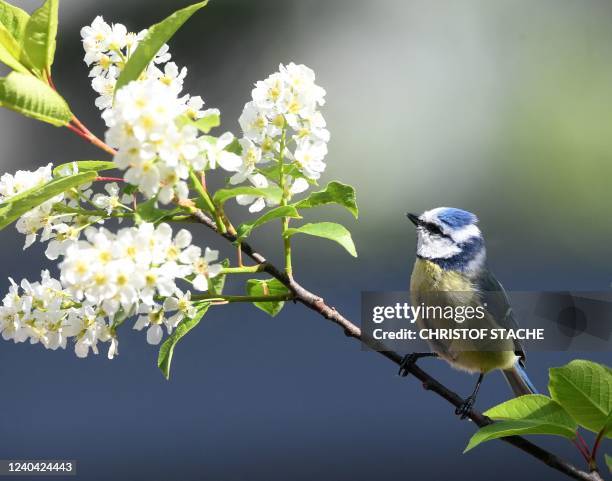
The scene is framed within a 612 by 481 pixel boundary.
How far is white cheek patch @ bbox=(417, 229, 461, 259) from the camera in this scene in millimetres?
934

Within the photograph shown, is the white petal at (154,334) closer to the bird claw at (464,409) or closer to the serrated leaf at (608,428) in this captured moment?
the bird claw at (464,409)

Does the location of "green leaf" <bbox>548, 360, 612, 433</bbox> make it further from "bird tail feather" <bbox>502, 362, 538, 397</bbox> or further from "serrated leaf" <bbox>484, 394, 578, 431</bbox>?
"bird tail feather" <bbox>502, 362, 538, 397</bbox>

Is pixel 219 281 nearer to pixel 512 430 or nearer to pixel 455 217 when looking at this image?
pixel 512 430

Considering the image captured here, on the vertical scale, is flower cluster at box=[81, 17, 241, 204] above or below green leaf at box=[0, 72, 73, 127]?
below

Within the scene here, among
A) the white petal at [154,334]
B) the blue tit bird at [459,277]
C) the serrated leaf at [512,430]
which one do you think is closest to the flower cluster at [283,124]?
the white petal at [154,334]

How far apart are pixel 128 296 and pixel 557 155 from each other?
2.52 meters

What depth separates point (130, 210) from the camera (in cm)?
54

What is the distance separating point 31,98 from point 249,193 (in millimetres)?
144

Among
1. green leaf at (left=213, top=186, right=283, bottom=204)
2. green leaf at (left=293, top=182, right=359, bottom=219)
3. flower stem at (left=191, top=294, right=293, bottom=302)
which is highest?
green leaf at (left=293, top=182, right=359, bottom=219)

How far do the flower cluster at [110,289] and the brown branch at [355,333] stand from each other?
29mm

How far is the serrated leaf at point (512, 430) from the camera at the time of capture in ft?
1.76

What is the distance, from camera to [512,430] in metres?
0.54

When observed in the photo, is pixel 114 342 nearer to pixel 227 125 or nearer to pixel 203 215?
pixel 203 215

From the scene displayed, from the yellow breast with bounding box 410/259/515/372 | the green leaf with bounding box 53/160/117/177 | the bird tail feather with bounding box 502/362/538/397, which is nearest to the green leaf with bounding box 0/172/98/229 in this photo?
the green leaf with bounding box 53/160/117/177
